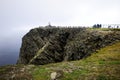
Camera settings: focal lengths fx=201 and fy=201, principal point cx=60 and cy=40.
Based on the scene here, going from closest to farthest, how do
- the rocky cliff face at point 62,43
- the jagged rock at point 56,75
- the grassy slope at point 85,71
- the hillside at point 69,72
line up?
the grassy slope at point 85,71 → the hillside at point 69,72 → the jagged rock at point 56,75 → the rocky cliff face at point 62,43

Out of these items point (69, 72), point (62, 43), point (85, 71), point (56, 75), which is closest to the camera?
point (56, 75)

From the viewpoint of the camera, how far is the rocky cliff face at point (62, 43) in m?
53.9

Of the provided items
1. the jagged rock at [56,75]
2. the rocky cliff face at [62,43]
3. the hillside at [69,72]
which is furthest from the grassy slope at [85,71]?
the rocky cliff face at [62,43]

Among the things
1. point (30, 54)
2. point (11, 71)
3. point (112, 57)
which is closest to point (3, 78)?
point (11, 71)

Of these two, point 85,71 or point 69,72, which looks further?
point 85,71

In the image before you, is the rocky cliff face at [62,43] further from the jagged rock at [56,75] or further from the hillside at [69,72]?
the jagged rock at [56,75]

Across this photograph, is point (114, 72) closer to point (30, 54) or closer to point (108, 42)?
point (108, 42)

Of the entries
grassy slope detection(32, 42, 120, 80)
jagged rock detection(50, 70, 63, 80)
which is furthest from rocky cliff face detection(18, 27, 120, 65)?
jagged rock detection(50, 70, 63, 80)

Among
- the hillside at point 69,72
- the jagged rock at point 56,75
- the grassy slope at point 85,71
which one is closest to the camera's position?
the grassy slope at point 85,71

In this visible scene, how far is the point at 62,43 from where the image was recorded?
79875 mm

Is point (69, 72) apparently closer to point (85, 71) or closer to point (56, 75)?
point (56, 75)

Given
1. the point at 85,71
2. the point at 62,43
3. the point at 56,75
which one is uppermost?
the point at 85,71

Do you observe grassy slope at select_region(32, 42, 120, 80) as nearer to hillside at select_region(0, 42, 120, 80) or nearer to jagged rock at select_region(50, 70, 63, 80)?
hillside at select_region(0, 42, 120, 80)

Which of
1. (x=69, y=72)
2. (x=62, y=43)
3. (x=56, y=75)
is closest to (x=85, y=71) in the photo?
(x=69, y=72)
